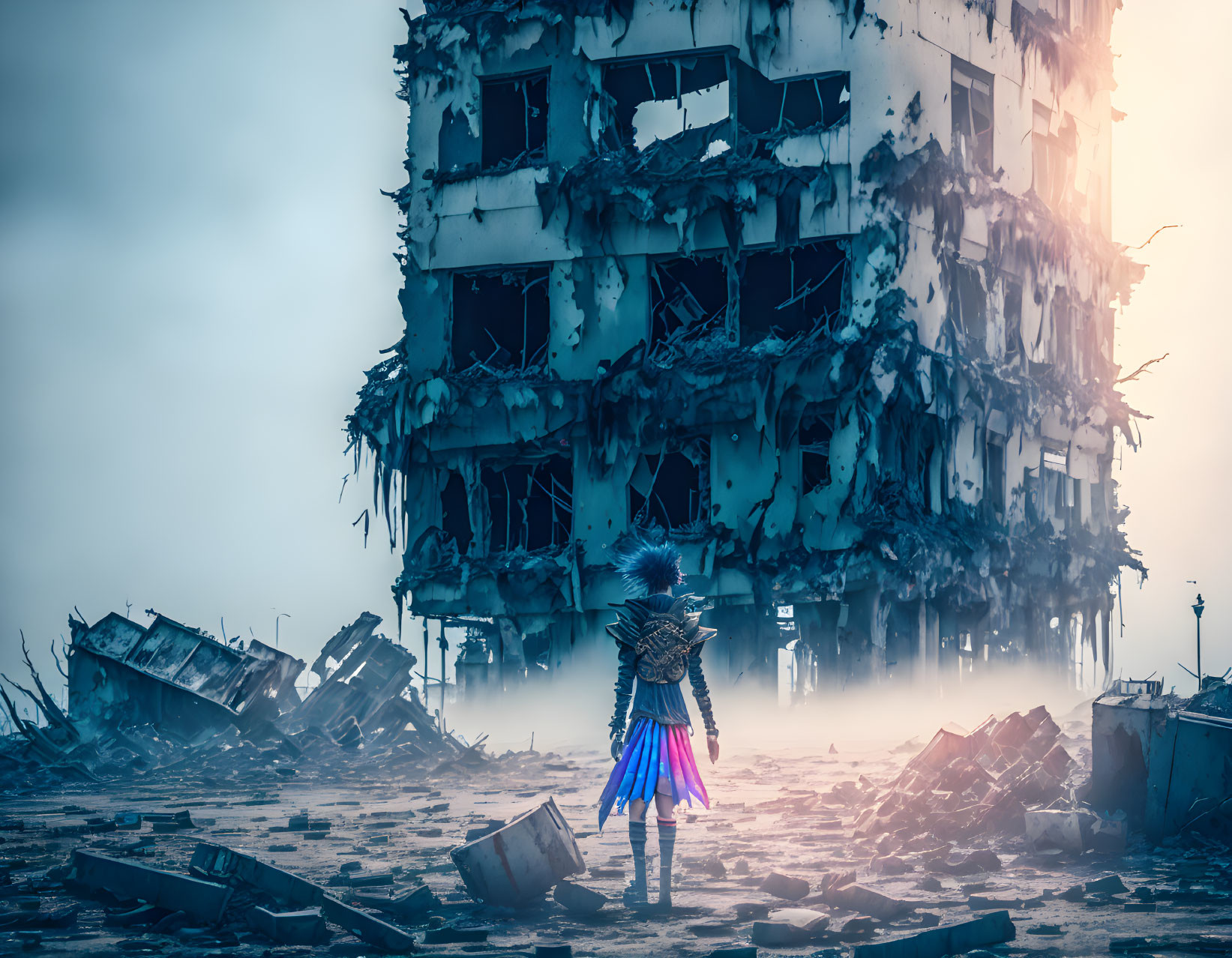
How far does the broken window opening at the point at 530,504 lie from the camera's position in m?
29.1

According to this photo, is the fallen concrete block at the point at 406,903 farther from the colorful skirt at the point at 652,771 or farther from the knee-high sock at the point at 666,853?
the knee-high sock at the point at 666,853

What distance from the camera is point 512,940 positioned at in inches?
331

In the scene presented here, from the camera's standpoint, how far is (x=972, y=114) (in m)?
29.8

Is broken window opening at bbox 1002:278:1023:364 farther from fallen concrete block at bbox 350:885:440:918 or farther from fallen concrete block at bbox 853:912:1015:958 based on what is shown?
fallen concrete block at bbox 853:912:1015:958

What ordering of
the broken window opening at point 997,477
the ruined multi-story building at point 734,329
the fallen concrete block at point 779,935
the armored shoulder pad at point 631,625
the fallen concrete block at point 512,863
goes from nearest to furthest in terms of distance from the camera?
1. the fallen concrete block at point 779,935
2. the fallen concrete block at point 512,863
3. the armored shoulder pad at point 631,625
4. the ruined multi-story building at point 734,329
5. the broken window opening at point 997,477

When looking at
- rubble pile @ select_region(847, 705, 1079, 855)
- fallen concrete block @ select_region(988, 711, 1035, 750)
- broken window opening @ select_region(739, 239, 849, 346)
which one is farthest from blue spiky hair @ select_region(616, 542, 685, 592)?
broken window opening @ select_region(739, 239, 849, 346)

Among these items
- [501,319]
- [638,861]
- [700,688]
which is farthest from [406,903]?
[501,319]

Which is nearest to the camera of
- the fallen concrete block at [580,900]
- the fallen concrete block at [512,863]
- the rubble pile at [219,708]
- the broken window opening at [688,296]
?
the fallen concrete block at [580,900]

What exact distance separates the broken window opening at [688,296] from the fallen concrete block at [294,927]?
2024 cm

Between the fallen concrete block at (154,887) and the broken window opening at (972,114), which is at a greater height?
the broken window opening at (972,114)

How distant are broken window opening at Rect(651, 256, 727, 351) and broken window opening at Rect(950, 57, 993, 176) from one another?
5.54m

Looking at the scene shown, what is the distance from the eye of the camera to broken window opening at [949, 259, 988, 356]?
94.3ft

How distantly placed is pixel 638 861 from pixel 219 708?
50.3ft

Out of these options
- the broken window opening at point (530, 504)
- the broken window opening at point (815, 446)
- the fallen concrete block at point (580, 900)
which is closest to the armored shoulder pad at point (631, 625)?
the fallen concrete block at point (580, 900)
